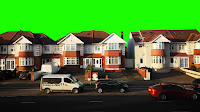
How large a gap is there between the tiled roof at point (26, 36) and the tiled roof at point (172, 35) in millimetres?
22876

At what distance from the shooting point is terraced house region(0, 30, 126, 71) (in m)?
34.7

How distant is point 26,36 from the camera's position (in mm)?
39562

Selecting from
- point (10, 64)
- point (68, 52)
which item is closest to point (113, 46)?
point (68, 52)

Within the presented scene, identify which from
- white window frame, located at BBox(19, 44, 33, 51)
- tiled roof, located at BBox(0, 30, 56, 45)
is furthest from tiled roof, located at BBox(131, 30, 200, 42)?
white window frame, located at BBox(19, 44, 33, 51)

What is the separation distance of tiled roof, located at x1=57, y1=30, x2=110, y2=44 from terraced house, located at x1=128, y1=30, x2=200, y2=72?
7991 mm

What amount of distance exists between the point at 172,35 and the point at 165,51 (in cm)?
A: 596

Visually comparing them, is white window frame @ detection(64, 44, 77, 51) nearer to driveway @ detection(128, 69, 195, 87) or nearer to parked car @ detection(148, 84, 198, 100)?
driveway @ detection(128, 69, 195, 87)

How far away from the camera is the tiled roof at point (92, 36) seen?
38053 millimetres

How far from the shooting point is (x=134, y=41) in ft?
123

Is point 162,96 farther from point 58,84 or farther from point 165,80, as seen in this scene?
point 165,80

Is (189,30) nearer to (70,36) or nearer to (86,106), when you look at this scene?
(70,36)

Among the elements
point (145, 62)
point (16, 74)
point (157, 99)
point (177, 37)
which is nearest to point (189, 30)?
point (177, 37)

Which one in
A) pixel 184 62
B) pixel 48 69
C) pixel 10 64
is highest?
pixel 184 62

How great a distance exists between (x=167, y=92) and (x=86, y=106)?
7.93m
